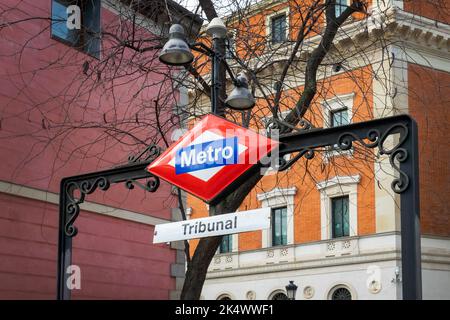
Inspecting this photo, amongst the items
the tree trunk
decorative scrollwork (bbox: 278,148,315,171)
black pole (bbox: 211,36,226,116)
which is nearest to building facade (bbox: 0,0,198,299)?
the tree trunk

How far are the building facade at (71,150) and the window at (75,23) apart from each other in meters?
0.02

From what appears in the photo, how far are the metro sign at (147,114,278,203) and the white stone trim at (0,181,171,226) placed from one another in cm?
531

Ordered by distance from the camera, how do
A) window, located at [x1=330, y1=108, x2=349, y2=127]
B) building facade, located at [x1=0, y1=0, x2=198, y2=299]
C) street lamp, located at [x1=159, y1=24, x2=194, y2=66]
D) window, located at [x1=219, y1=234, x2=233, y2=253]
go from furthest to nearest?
window, located at [x1=219, y1=234, x2=233, y2=253], window, located at [x1=330, y1=108, x2=349, y2=127], building facade, located at [x1=0, y1=0, x2=198, y2=299], street lamp, located at [x1=159, y1=24, x2=194, y2=66]

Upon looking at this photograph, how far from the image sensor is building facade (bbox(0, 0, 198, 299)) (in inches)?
510

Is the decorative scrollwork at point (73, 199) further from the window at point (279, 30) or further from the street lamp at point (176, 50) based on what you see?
the window at point (279, 30)

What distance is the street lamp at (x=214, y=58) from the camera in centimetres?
852

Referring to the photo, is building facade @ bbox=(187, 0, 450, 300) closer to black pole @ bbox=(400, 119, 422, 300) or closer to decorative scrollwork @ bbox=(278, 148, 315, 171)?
decorative scrollwork @ bbox=(278, 148, 315, 171)

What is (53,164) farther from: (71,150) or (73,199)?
(73,199)

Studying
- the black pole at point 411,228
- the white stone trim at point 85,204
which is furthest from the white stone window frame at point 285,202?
the black pole at point 411,228

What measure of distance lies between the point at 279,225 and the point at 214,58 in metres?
26.0

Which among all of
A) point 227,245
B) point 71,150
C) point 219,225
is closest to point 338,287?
point 227,245

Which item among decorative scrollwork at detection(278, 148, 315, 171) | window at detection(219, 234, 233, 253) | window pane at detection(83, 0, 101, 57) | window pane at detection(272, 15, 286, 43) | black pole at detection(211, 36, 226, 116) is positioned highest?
window pane at detection(83, 0, 101, 57)

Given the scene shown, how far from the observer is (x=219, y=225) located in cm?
756
